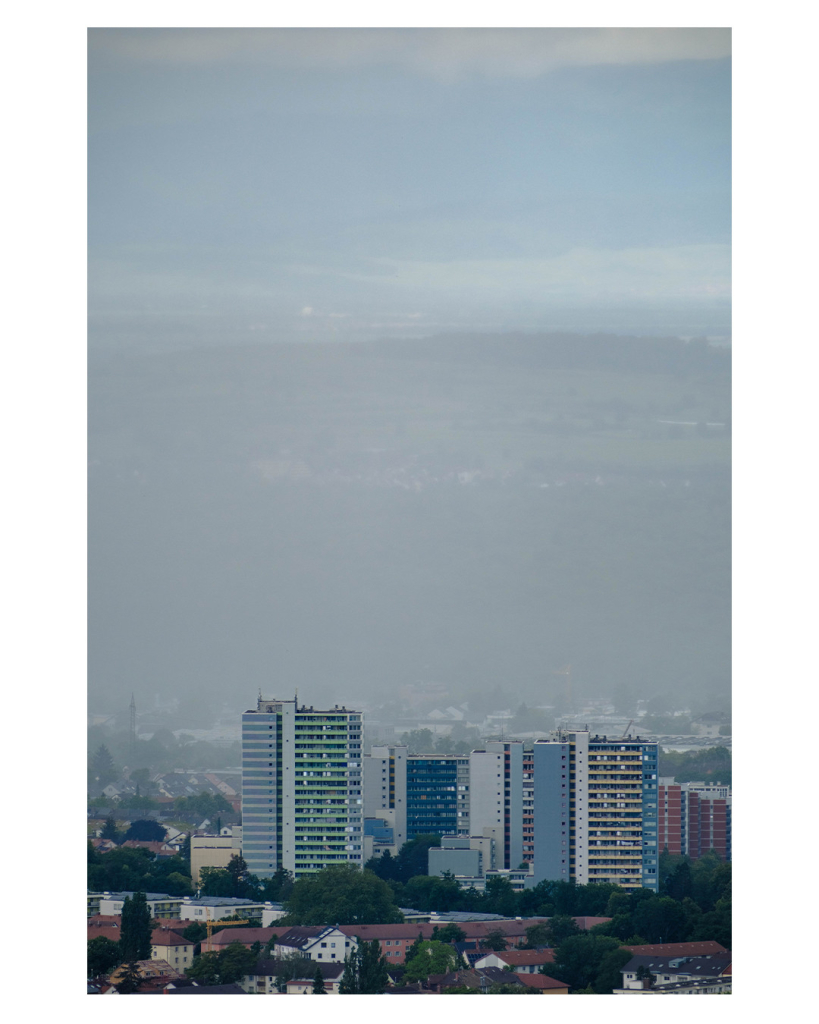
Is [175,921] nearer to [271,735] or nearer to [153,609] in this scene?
[271,735]

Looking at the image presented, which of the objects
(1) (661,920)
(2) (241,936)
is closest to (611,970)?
(1) (661,920)

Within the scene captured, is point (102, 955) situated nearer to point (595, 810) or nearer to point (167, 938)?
point (167, 938)

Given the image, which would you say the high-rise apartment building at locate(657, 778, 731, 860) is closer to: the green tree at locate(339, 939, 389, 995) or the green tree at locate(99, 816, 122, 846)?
the green tree at locate(339, 939, 389, 995)

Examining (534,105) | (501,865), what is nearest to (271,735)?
(501,865)

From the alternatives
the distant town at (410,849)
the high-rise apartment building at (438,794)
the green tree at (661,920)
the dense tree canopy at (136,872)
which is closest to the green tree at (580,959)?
the distant town at (410,849)

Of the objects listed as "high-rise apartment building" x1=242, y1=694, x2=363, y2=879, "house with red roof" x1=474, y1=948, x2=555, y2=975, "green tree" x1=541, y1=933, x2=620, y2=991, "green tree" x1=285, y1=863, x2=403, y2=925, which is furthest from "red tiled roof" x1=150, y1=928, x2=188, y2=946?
"green tree" x1=541, y1=933, x2=620, y2=991

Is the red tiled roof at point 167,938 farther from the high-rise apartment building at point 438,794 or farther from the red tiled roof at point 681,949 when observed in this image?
the high-rise apartment building at point 438,794

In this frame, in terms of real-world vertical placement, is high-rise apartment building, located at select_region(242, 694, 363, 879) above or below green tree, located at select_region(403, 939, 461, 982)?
above
